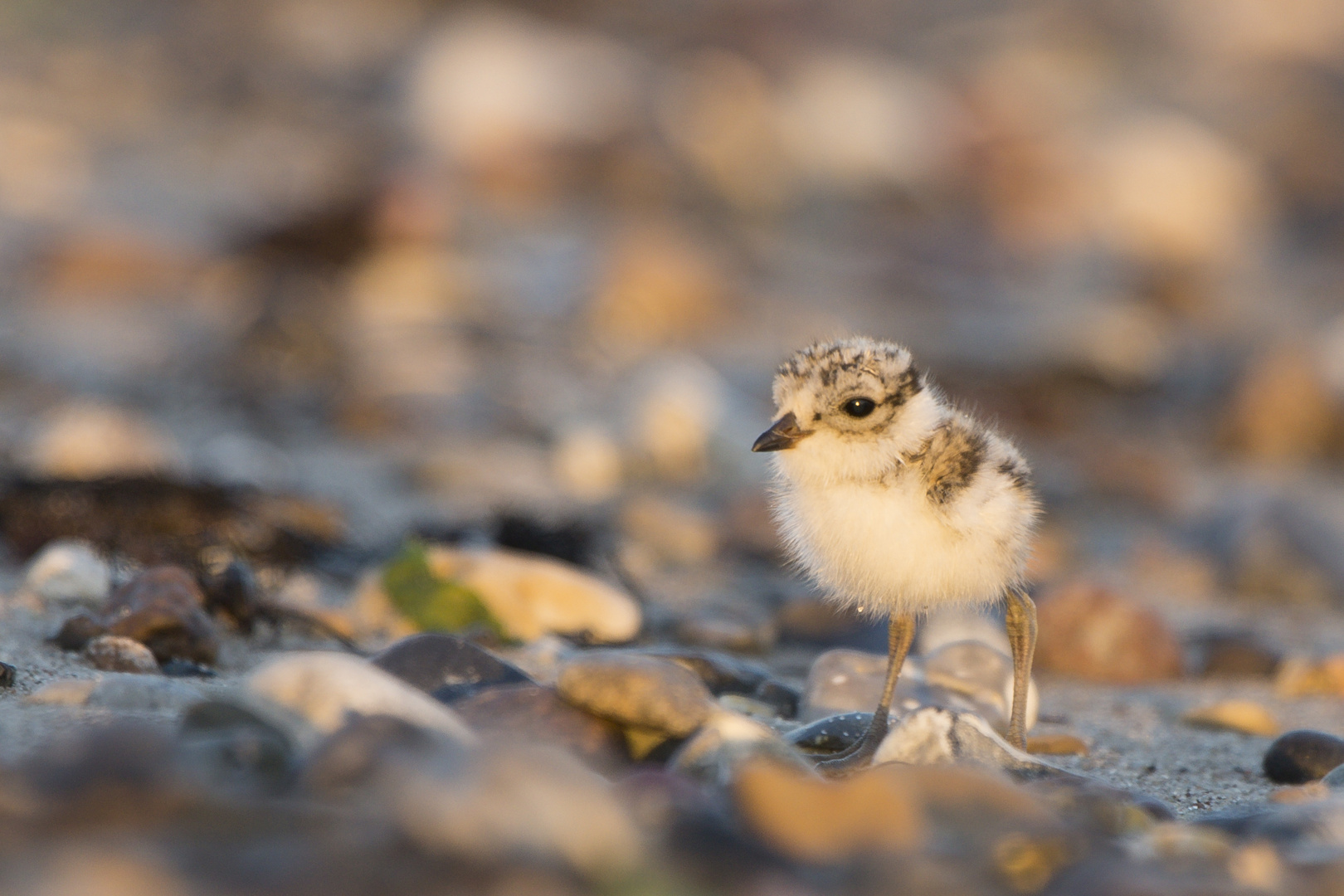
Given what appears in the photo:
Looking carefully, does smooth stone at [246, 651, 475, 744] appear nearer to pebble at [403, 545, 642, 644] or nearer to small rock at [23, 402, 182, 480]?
pebble at [403, 545, 642, 644]

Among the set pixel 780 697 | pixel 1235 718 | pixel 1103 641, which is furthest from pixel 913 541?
pixel 1103 641

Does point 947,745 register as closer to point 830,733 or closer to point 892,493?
point 830,733

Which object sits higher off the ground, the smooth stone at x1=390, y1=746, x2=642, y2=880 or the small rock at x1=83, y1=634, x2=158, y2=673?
the small rock at x1=83, y1=634, x2=158, y2=673

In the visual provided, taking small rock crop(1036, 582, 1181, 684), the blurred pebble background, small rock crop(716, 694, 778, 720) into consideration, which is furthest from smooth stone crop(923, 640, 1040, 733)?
the blurred pebble background

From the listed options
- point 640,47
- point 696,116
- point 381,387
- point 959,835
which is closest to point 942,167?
point 696,116

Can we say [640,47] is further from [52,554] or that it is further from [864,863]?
[864,863]

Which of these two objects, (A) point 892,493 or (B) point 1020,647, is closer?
(A) point 892,493
